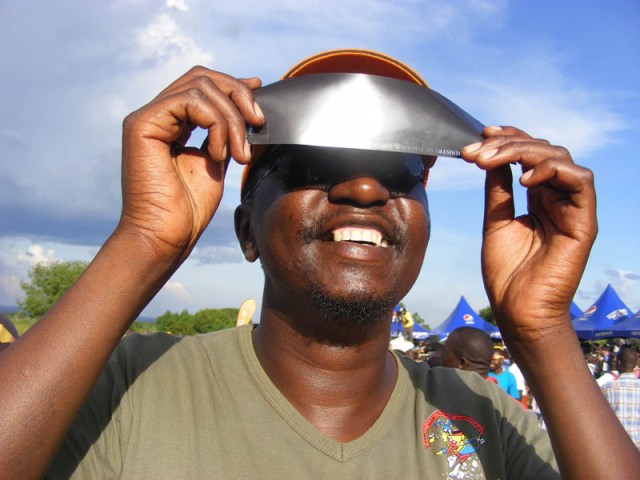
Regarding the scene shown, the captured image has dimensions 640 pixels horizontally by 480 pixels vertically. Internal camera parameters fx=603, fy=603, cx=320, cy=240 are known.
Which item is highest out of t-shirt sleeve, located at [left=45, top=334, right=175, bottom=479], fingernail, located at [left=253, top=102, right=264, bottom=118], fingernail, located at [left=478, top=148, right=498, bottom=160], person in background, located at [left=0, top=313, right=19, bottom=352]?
fingernail, located at [left=253, top=102, right=264, bottom=118]

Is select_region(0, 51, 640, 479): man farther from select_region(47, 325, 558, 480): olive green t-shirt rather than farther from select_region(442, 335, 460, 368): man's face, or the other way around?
select_region(442, 335, 460, 368): man's face

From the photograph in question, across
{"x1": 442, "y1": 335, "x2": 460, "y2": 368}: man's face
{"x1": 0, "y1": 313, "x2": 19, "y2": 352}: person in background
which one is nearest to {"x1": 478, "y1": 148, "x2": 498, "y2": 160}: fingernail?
{"x1": 0, "y1": 313, "x2": 19, "y2": 352}: person in background

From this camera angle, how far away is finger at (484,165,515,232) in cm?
170

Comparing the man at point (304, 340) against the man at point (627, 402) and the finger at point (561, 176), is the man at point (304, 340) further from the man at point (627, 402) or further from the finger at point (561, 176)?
the man at point (627, 402)

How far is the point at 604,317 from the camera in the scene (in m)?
15.6

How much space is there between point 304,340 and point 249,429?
13.4 inches

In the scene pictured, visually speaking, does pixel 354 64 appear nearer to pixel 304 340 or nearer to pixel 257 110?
pixel 257 110

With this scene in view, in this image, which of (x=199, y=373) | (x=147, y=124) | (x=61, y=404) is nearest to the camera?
(x=61, y=404)

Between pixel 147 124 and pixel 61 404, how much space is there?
25.2 inches

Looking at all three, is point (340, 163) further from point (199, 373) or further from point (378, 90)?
point (199, 373)

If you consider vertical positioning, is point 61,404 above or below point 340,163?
below

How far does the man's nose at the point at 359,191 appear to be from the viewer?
65.8 inches

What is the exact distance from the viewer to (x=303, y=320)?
5.80 feet

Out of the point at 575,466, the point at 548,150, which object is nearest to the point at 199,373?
the point at 575,466
